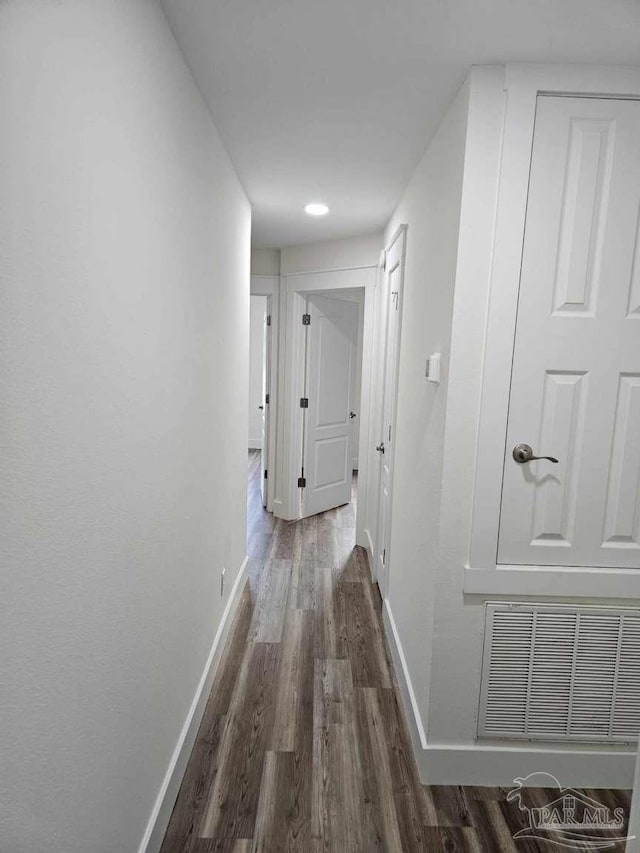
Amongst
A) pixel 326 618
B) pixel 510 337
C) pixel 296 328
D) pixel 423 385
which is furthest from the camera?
pixel 296 328

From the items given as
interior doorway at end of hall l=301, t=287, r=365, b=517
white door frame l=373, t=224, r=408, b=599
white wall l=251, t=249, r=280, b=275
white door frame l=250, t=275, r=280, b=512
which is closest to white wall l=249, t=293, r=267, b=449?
interior doorway at end of hall l=301, t=287, r=365, b=517

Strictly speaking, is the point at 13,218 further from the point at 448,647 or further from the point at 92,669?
the point at 448,647

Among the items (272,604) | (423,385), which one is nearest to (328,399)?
(272,604)

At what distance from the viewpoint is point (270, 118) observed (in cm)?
214

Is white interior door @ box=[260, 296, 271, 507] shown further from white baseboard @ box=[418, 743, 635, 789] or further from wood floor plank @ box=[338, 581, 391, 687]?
white baseboard @ box=[418, 743, 635, 789]

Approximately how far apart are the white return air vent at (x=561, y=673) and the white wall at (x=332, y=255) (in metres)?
2.99

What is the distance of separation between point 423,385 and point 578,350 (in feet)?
2.18

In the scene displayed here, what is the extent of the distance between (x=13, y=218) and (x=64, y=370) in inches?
10.4

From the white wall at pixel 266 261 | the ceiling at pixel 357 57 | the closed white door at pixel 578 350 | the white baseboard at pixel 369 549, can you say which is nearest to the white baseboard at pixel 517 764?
the closed white door at pixel 578 350

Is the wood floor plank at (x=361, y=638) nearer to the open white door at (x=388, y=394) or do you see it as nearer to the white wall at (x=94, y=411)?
the open white door at (x=388, y=394)

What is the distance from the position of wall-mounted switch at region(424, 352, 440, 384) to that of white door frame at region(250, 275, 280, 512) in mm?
2943

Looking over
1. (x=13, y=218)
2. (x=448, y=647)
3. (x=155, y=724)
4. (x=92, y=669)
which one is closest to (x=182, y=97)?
(x=13, y=218)

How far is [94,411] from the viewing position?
1.09 m

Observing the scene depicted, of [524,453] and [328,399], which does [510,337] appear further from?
[328,399]
